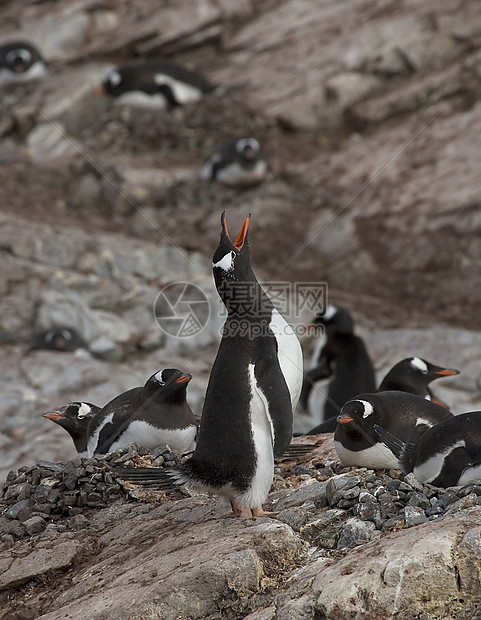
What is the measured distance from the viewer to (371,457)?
5.15 m

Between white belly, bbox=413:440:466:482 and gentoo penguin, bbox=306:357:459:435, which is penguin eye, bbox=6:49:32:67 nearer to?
gentoo penguin, bbox=306:357:459:435

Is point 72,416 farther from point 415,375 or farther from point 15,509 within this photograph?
point 415,375

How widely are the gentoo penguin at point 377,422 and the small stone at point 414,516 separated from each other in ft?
3.73

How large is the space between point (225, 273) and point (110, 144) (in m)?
11.2

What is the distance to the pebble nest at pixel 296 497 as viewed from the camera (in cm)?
396

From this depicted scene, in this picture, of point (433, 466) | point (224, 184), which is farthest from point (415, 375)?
point (224, 184)

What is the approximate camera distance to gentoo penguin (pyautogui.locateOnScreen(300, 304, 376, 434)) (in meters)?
9.34

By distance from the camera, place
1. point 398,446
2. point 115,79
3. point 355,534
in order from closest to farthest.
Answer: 1. point 355,534
2. point 398,446
3. point 115,79

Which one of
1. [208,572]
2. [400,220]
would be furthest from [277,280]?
[208,572]

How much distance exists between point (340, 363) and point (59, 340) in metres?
3.29

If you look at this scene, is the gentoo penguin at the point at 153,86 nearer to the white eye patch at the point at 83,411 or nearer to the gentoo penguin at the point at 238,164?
the gentoo penguin at the point at 238,164

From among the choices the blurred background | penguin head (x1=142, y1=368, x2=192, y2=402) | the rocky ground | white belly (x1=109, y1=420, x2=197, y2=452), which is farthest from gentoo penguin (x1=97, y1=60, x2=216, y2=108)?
white belly (x1=109, y1=420, x2=197, y2=452)

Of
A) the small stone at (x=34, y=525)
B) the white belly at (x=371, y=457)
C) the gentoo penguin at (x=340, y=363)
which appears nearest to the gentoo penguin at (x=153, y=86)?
the gentoo penguin at (x=340, y=363)

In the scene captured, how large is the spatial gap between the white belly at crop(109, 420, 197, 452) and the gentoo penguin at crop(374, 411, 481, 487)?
5.89 feet
